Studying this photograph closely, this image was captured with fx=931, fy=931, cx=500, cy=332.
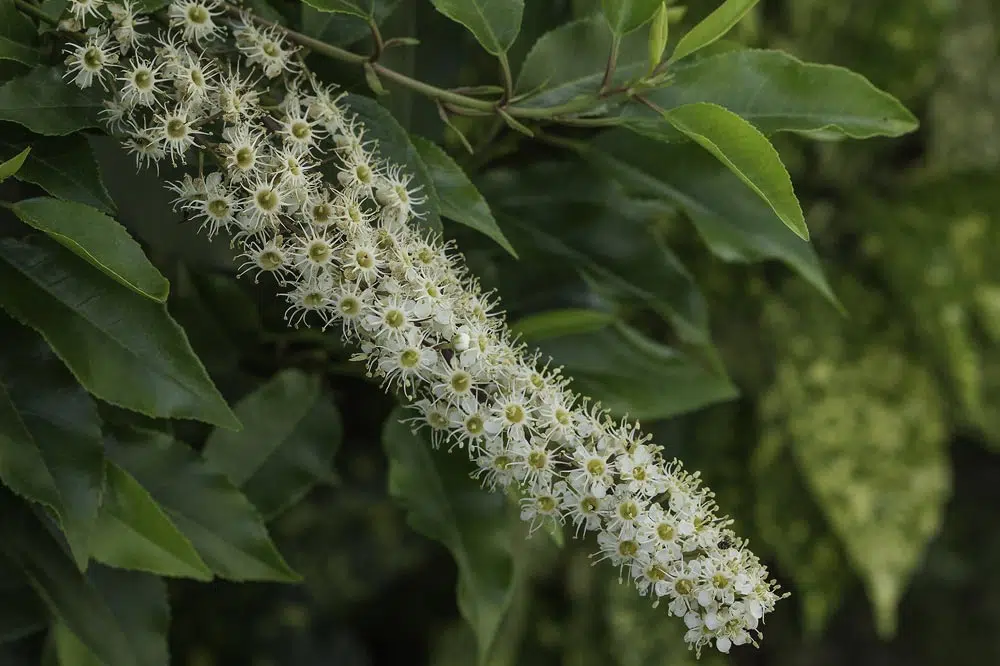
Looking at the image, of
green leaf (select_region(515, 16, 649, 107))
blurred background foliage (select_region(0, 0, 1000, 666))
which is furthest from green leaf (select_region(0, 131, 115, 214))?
blurred background foliage (select_region(0, 0, 1000, 666))

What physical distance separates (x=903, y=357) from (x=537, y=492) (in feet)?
2.41

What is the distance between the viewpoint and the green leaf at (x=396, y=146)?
1.74 ft

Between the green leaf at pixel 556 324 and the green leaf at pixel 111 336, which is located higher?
the green leaf at pixel 111 336

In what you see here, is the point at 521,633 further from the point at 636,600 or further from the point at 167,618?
the point at 167,618

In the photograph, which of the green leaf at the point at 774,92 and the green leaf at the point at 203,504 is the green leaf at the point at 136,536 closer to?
the green leaf at the point at 203,504

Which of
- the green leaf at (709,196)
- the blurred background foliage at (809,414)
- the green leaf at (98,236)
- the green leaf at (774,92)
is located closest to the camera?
the green leaf at (98,236)

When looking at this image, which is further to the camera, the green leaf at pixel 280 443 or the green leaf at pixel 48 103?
the green leaf at pixel 280 443

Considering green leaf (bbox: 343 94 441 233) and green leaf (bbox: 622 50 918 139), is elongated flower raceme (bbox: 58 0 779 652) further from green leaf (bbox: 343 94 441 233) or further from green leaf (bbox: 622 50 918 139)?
green leaf (bbox: 622 50 918 139)

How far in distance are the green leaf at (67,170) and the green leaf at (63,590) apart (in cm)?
23

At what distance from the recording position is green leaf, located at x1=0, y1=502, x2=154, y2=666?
60 cm

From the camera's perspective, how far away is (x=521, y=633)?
3.79ft

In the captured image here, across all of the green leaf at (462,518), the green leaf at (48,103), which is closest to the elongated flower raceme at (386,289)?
the green leaf at (48,103)

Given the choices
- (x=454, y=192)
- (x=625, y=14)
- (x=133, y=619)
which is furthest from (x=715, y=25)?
(x=133, y=619)

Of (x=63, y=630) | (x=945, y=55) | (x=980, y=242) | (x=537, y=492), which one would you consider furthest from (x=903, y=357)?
(x=63, y=630)
